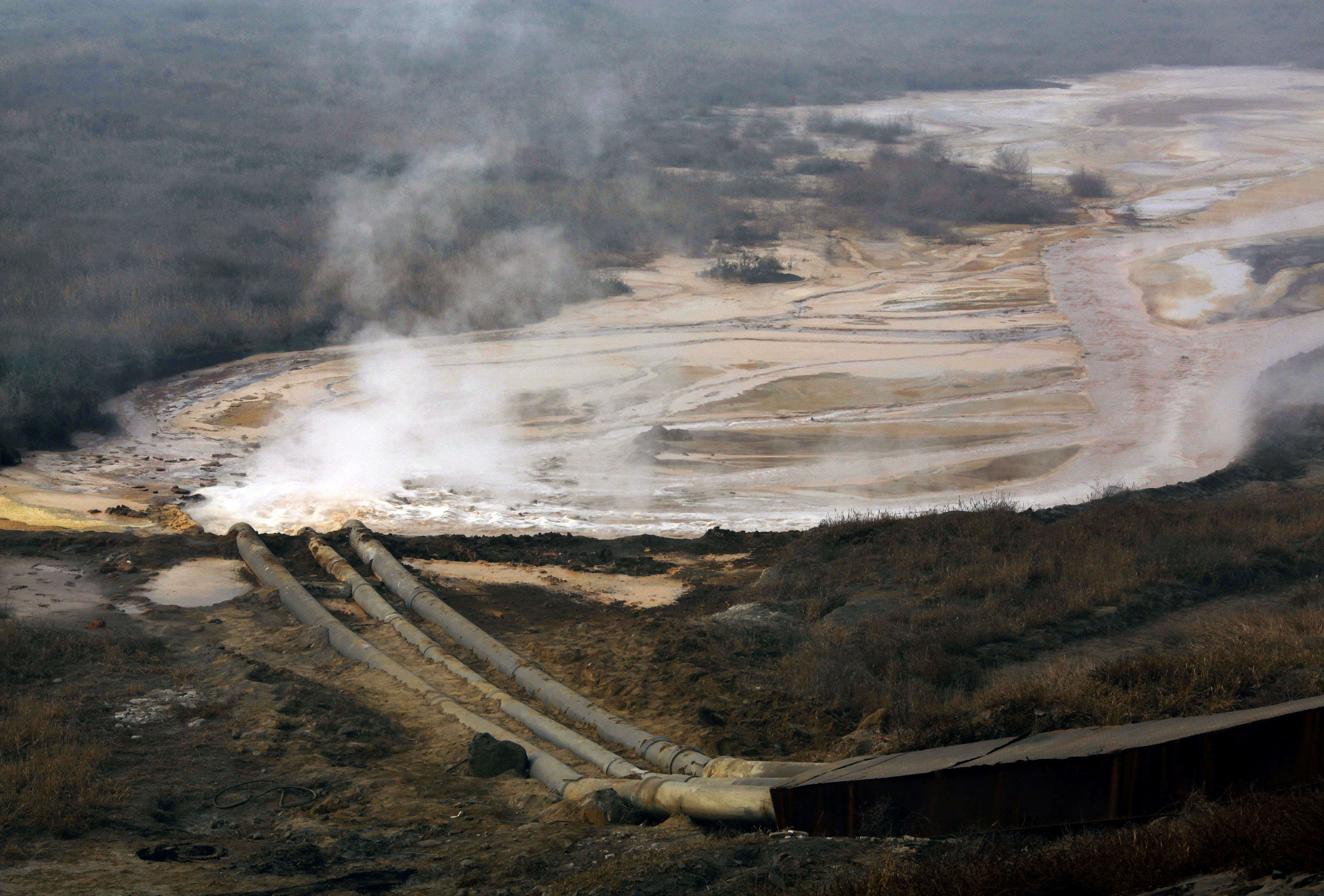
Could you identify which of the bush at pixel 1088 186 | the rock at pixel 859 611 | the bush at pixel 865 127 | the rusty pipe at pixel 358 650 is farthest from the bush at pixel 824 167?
the rock at pixel 859 611

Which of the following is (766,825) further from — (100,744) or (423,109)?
(423,109)

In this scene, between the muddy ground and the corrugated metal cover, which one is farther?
the muddy ground

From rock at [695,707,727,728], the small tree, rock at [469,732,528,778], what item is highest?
the small tree

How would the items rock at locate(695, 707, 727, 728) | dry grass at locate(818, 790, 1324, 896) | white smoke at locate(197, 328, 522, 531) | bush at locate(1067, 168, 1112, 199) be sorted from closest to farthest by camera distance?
dry grass at locate(818, 790, 1324, 896) → rock at locate(695, 707, 727, 728) → white smoke at locate(197, 328, 522, 531) → bush at locate(1067, 168, 1112, 199)

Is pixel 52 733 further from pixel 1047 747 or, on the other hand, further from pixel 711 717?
pixel 1047 747

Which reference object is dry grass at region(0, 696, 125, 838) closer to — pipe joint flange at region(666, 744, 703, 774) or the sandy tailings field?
pipe joint flange at region(666, 744, 703, 774)

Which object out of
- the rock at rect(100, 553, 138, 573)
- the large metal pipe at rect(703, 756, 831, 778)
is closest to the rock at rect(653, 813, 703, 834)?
the large metal pipe at rect(703, 756, 831, 778)

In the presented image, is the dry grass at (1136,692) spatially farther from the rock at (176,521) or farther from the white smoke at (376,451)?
the white smoke at (376,451)
